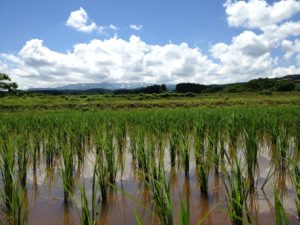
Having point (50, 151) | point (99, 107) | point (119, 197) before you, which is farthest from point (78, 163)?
point (99, 107)

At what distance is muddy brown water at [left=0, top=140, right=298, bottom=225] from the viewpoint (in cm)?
302

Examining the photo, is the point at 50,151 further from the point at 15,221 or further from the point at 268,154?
the point at 268,154

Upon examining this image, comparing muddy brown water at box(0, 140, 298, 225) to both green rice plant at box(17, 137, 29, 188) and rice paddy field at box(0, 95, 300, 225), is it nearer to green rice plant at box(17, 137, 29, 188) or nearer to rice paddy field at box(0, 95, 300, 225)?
rice paddy field at box(0, 95, 300, 225)

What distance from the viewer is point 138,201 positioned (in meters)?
2.77

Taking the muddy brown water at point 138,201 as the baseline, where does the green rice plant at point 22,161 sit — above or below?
above

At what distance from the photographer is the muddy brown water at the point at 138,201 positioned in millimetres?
3020

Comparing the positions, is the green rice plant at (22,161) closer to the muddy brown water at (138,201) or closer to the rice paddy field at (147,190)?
the rice paddy field at (147,190)

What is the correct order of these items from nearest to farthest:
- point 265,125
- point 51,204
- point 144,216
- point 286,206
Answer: point 144,216
point 286,206
point 51,204
point 265,125

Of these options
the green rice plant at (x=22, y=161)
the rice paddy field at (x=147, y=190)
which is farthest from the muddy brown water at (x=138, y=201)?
the green rice plant at (x=22, y=161)

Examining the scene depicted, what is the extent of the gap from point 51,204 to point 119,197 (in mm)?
796

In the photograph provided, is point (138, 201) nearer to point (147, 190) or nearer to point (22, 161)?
point (147, 190)

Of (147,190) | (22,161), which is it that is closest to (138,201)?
(147,190)

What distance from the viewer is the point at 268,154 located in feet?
19.7

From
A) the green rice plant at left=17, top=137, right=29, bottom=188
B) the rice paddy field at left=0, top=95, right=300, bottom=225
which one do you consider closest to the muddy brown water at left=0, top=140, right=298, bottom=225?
the rice paddy field at left=0, top=95, right=300, bottom=225
